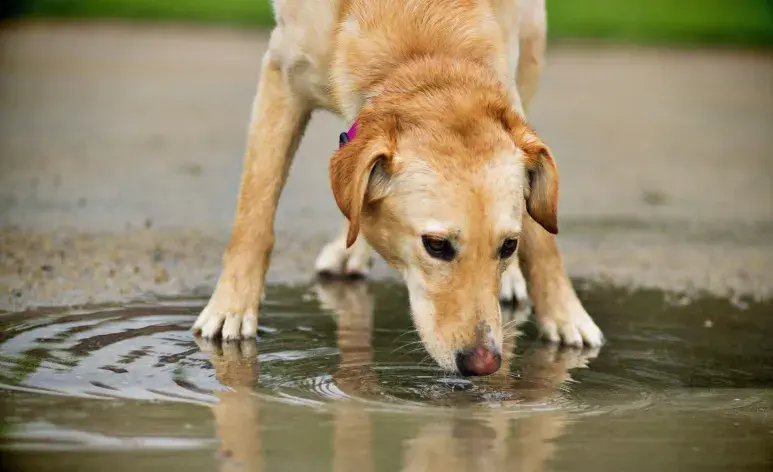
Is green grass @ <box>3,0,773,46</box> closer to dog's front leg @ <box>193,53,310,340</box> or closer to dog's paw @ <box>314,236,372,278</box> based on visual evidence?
dog's paw @ <box>314,236,372,278</box>

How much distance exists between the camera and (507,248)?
4547 millimetres

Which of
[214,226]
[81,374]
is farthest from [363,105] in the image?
[214,226]

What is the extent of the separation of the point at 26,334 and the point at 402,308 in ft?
5.47

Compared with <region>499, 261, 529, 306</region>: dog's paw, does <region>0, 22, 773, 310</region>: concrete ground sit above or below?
above

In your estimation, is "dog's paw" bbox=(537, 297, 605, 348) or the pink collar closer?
the pink collar

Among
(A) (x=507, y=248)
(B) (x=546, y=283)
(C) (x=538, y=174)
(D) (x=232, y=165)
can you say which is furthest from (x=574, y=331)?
Result: (D) (x=232, y=165)

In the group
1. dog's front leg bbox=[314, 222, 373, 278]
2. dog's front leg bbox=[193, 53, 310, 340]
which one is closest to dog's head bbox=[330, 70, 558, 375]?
dog's front leg bbox=[193, 53, 310, 340]

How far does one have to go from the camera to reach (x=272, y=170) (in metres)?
5.52

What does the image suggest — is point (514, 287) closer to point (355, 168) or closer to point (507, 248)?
point (507, 248)

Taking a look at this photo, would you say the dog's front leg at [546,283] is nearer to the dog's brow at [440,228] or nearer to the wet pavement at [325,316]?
the wet pavement at [325,316]

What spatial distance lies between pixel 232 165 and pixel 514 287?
4.04 m

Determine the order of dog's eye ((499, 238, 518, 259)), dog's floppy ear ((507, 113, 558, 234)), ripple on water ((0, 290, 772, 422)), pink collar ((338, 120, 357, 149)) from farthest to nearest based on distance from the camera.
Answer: pink collar ((338, 120, 357, 149)), dog's floppy ear ((507, 113, 558, 234)), dog's eye ((499, 238, 518, 259)), ripple on water ((0, 290, 772, 422))

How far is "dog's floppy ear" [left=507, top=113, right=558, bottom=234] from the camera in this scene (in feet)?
15.3

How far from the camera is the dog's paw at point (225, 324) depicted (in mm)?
5277
